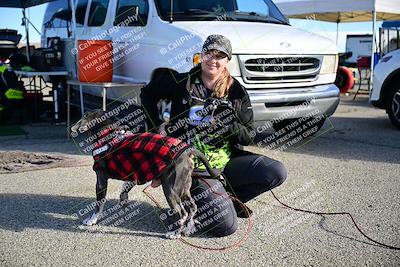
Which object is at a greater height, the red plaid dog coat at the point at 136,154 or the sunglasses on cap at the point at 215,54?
the sunglasses on cap at the point at 215,54

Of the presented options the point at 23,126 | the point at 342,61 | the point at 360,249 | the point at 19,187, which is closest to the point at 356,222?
the point at 360,249

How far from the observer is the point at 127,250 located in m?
3.01

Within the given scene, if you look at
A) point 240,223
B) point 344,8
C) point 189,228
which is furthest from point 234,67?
point 344,8

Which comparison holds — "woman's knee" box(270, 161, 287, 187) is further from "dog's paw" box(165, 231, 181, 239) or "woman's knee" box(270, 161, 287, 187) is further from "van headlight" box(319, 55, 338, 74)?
"van headlight" box(319, 55, 338, 74)

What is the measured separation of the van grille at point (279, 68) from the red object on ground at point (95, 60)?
2.05 meters

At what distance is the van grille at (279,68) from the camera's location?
208 inches

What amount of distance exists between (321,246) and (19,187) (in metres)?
2.87

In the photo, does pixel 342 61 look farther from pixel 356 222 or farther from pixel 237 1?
pixel 356 222

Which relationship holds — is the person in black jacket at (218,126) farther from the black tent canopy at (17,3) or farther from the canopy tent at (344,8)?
the canopy tent at (344,8)

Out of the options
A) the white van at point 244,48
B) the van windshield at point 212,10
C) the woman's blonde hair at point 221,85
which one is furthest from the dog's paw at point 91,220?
the van windshield at point 212,10

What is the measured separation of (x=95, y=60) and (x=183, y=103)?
121 inches

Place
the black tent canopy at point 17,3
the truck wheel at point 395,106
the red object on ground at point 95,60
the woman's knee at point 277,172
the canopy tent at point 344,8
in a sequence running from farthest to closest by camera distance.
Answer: the canopy tent at point 344,8 → the black tent canopy at point 17,3 → the truck wheel at point 395,106 → the red object on ground at point 95,60 → the woman's knee at point 277,172

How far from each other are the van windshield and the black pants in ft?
9.00

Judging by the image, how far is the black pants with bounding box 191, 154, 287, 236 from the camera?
3.26 metres
